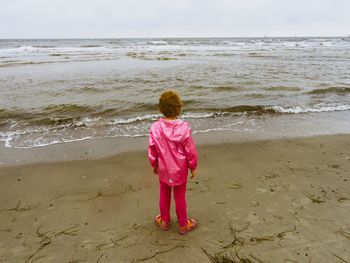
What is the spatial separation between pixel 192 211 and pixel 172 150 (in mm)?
1175

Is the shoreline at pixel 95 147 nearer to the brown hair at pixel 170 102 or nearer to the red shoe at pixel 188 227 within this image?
the red shoe at pixel 188 227

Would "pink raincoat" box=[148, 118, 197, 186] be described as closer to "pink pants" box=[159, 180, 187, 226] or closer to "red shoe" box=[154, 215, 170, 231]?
"pink pants" box=[159, 180, 187, 226]

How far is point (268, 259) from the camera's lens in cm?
276

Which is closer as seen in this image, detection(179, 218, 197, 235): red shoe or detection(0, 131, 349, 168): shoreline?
detection(179, 218, 197, 235): red shoe

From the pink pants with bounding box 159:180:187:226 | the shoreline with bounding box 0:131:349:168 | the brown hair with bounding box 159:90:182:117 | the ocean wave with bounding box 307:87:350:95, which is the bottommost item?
the shoreline with bounding box 0:131:349:168

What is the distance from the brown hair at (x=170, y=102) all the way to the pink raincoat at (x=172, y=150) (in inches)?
4.1

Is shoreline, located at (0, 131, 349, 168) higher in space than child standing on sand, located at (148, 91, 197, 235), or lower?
lower

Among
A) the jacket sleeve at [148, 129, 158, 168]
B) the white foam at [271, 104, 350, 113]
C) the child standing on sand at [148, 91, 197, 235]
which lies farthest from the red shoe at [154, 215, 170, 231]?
the white foam at [271, 104, 350, 113]

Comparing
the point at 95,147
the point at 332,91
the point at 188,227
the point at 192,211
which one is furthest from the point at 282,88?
the point at 188,227

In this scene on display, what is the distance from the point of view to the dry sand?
290 centimetres

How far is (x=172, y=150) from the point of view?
Result: 285 cm

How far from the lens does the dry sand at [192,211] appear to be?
2.90m

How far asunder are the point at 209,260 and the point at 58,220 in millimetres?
1969

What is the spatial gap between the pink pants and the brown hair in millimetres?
840
